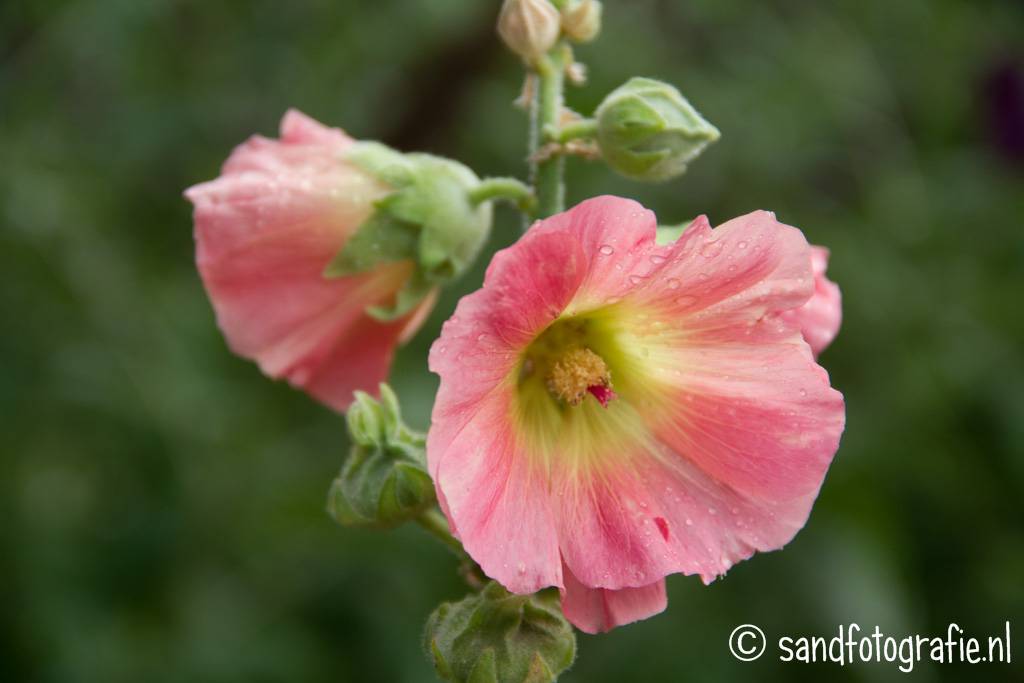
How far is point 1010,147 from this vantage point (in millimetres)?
4051

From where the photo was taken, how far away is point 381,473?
5.64 ft

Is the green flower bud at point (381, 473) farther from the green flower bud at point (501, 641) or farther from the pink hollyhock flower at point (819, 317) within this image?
the pink hollyhock flower at point (819, 317)

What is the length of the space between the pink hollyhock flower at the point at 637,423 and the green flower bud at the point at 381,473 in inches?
5.3

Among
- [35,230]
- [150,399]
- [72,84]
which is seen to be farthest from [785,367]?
[72,84]

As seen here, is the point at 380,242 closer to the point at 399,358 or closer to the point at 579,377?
the point at 579,377

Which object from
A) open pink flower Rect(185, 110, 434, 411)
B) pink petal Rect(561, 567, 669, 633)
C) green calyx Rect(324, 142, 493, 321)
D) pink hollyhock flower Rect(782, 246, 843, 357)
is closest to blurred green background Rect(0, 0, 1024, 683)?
open pink flower Rect(185, 110, 434, 411)

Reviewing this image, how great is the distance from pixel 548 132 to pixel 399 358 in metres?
1.66

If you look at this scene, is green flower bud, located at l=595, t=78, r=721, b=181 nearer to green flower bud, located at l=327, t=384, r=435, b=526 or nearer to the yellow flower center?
the yellow flower center

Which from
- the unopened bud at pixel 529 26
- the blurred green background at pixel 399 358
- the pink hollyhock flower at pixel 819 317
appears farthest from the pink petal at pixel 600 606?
the blurred green background at pixel 399 358

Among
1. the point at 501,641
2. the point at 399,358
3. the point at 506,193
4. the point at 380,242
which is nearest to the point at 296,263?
the point at 380,242

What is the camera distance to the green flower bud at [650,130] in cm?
179

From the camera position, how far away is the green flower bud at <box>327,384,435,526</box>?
1694 millimetres

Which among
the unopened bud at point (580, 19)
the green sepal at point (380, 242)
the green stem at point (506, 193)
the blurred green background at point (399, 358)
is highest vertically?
the unopened bud at point (580, 19)

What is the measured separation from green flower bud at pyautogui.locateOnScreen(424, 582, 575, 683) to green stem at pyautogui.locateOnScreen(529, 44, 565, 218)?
61cm
